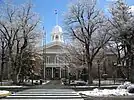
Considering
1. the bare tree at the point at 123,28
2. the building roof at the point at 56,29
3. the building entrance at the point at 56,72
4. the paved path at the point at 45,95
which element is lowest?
the paved path at the point at 45,95

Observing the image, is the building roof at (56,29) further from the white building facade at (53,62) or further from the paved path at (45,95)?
the paved path at (45,95)

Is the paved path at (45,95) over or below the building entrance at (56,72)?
below

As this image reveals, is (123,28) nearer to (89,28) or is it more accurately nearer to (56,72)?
(89,28)

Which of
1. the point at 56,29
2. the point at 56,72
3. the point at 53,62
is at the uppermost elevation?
the point at 56,29

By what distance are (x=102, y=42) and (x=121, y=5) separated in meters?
6.84

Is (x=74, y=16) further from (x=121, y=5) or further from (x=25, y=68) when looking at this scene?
(x=25, y=68)

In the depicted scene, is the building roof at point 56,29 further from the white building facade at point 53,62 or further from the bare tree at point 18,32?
the bare tree at point 18,32

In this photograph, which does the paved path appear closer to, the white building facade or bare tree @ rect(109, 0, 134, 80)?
bare tree @ rect(109, 0, 134, 80)

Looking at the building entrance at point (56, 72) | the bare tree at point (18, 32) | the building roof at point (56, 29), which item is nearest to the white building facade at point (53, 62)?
the building entrance at point (56, 72)

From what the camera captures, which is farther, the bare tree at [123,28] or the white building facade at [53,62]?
the white building facade at [53,62]

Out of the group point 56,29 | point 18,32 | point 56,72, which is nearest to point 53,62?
point 56,72

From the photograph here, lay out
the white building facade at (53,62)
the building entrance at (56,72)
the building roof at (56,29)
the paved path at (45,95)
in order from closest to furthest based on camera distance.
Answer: the paved path at (45,95), the white building facade at (53,62), the building entrance at (56,72), the building roof at (56,29)

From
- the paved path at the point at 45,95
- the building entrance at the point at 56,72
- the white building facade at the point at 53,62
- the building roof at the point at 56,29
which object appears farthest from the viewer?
the building roof at the point at 56,29

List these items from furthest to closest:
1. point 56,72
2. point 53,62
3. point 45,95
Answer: point 53,62 < point 56,72 < point 45,95
